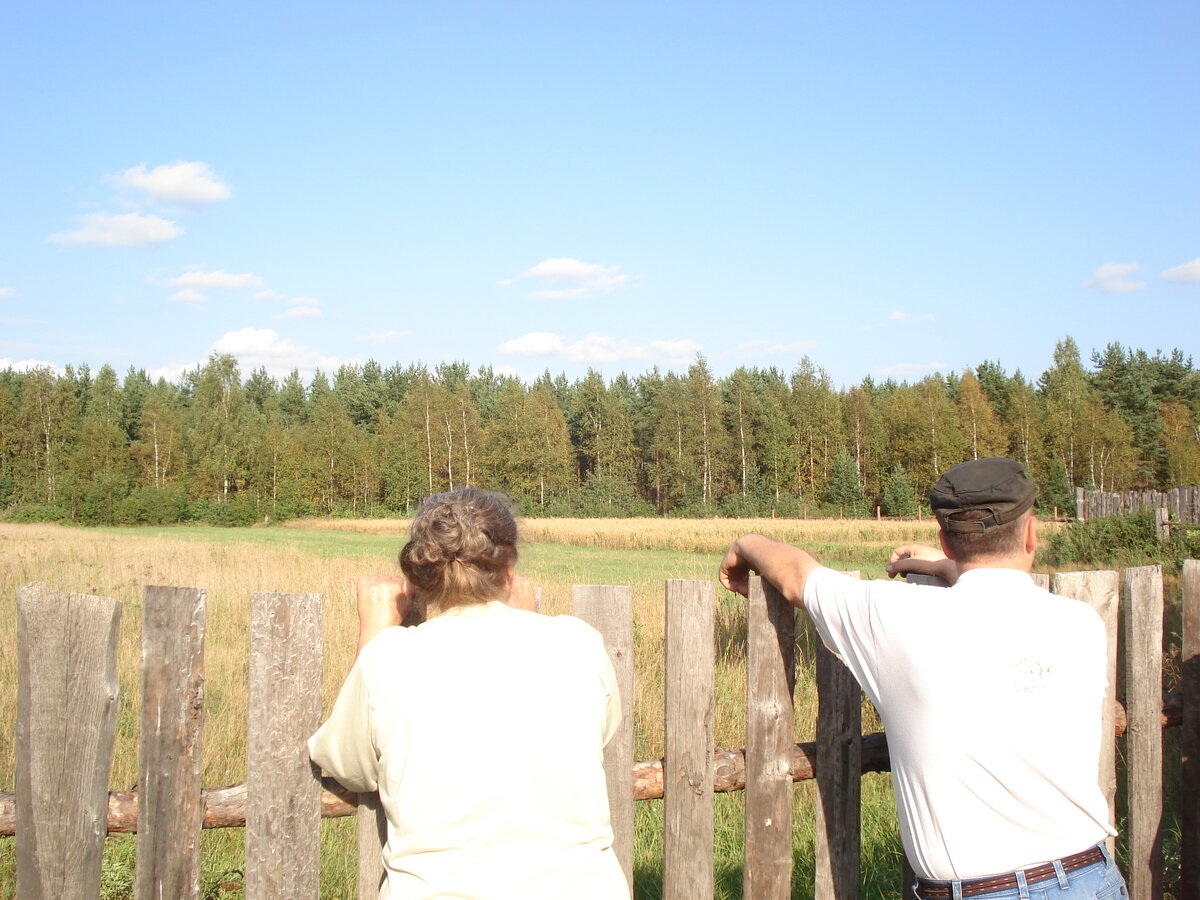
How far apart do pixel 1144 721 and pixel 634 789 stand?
180cm

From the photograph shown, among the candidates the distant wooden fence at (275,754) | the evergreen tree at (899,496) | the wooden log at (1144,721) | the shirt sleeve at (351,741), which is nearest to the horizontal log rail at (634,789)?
the distant wooden fence at (275,754)

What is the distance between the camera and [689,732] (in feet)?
8.27

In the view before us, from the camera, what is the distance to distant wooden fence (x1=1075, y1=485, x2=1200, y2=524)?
19.2 m

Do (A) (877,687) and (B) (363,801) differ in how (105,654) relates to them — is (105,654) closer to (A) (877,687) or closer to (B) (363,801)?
(B) (363,801)

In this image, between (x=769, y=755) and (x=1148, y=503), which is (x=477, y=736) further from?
(x=1148, y=503)

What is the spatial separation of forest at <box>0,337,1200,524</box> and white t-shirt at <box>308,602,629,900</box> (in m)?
61.7

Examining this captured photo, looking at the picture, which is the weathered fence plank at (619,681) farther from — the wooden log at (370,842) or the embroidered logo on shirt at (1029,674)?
the embroidered logo on shirt at (1029,674)

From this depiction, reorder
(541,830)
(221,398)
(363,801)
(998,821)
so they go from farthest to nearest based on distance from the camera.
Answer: (221,398), (363,801), (998,821), (541,830)

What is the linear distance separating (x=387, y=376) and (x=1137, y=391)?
66.2m

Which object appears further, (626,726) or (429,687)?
(626,726)

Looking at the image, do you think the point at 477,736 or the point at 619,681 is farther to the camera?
the point at 619,681

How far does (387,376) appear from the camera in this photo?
93000 mm

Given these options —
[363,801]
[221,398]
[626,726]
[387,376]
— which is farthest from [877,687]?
[387,376]

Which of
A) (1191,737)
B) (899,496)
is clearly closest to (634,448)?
(899,496)
